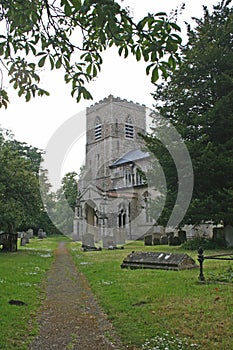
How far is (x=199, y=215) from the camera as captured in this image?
18.5 m

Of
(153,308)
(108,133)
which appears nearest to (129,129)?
(108,133)

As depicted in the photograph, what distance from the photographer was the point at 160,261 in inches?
464

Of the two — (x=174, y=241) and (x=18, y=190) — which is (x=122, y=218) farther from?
(x=18, y=190)

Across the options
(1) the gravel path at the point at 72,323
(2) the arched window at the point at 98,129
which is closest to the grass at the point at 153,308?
(1) the gravel path at the point at 72,323

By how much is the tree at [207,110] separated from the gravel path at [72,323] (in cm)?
1124

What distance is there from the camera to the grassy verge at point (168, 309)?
4.79 meters

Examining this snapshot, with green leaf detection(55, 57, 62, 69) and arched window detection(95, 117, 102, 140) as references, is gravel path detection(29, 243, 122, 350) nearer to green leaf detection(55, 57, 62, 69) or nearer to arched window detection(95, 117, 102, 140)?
green leaf detection(55, 57, 62, 69)

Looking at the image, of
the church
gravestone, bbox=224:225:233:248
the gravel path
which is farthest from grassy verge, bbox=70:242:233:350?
the church

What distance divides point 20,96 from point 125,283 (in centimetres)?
603

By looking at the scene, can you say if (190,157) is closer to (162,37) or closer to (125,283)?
(125,283)

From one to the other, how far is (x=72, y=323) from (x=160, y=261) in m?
6.34

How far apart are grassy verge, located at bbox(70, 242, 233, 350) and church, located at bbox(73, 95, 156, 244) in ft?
44.3

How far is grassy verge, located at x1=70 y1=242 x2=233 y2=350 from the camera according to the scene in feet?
15.7

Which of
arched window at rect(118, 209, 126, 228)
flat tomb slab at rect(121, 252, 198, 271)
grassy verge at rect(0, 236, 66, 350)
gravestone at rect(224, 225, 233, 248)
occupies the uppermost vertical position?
arched window at rect(118, 209, 126, 228)
